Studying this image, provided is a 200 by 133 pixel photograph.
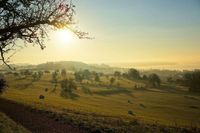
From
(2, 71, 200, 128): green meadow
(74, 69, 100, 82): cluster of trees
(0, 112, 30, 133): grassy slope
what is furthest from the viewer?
(74, 69, 100, 82): cluster of trees

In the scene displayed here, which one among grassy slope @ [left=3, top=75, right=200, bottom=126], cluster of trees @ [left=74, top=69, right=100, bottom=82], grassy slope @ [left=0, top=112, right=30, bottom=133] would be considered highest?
cluster of trees @ [left=74, top=69, right=100, bottom=82]

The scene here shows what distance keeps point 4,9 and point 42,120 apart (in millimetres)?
18132

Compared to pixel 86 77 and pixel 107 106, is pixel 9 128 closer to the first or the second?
pixel 107 106

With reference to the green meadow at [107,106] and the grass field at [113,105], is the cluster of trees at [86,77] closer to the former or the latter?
the green meadow at [107,106]

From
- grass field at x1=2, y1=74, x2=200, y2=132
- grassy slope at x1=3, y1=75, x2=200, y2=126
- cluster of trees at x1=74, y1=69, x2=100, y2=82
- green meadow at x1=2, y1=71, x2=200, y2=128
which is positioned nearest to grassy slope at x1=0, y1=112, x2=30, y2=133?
green meadow at x1=2, y1=71, x2=200, y2=128

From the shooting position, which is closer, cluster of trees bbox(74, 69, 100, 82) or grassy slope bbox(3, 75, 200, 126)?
grassy slope bbox(3, 75, 200, 126)

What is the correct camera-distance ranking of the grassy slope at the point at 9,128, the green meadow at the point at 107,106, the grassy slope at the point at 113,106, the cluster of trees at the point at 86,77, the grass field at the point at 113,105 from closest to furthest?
the grassy slope at the point at 9,128
the green meadow at the point at 107,106
the grass field at the point at 113,105
the grassy slope at the point at 113,106
the cluster of trees at the point at 86,77

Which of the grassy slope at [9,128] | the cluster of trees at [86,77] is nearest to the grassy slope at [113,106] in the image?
the grassy slope at [9,128]

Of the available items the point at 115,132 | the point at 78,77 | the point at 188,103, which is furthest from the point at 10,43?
the point at 78,77

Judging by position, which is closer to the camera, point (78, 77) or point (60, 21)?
point (60, 21)

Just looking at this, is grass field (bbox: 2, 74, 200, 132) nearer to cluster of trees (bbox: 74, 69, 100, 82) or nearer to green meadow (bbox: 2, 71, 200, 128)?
green meadow (bbox: 2, 71, 200, 128)

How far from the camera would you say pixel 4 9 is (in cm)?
1061

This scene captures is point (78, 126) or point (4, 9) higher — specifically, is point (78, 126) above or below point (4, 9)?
below

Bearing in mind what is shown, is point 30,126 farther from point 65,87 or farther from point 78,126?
point 65,87
